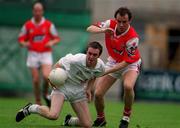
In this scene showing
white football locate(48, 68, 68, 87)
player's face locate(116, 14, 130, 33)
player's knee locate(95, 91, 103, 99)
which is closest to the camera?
white football locate(48, 68, 68, 87)

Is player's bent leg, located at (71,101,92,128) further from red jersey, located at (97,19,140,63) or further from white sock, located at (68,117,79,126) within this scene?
red jersey, located at (97,19,140,63)

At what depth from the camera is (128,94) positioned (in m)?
13.3

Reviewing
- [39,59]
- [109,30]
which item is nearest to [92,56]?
[109,30]

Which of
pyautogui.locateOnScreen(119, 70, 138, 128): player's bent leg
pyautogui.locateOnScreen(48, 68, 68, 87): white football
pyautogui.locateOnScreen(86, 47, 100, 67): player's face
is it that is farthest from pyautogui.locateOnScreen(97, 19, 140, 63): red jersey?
pyautogui.locateOnScreen(48, 68, 68, 87): white football

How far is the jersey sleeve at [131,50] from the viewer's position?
13344 mm

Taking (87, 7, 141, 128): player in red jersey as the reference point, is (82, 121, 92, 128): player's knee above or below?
below

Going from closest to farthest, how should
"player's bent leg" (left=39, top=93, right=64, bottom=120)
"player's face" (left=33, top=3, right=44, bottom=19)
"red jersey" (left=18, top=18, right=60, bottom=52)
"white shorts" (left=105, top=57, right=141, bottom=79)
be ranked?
1. "player's bent leg" (left=39, top=93, right=64, bottom=120)
2. "white shorts" (left=105, top=57, right=141, bottom=79)
3. "player's face" (left=33, top=3, right=44, bottom=19)
4. "red jersey" (left=18, top=18, right=60, bottom=52)

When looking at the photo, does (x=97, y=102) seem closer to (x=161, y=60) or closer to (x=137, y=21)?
(x=161, y=60)

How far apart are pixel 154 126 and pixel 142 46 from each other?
12326 millimetres

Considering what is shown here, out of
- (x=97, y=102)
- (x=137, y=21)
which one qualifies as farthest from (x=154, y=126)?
(x=137, y=21)

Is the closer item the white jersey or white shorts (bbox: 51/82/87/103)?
the white jersey

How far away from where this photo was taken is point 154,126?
1449 centimetres

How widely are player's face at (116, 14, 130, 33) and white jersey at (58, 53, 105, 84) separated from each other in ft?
3.01

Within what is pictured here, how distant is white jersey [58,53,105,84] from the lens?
12.4 metres
